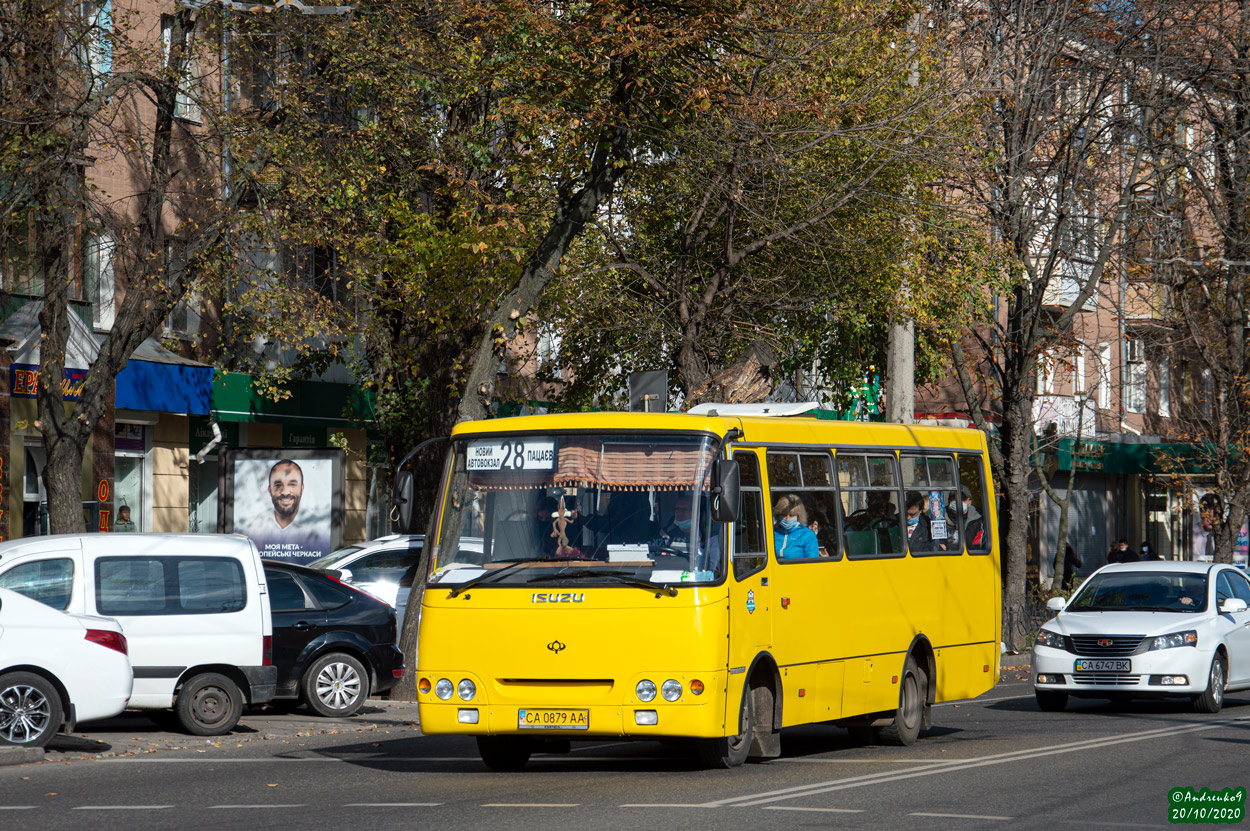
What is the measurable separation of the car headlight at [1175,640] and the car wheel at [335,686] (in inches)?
327

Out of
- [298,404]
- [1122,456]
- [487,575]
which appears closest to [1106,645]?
[487,575]

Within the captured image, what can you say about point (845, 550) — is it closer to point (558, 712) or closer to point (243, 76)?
point (558, 712)

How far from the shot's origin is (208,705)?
15.4 meters

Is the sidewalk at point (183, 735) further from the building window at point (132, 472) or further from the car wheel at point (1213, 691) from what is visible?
the building window at point (132, 472)

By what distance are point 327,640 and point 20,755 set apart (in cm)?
486

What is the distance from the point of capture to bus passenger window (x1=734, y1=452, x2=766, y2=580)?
11.9 metres

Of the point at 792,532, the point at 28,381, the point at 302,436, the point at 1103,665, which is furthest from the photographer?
the point at 302,436

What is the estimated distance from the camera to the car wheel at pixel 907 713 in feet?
47.1

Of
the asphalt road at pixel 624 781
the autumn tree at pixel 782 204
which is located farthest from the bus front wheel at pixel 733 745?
the autumn tree at pixel 782 204

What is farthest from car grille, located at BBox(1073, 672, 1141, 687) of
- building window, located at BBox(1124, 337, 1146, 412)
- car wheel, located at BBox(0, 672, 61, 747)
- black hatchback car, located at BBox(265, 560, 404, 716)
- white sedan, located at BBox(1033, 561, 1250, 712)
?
building window, located at BBox(1124, 337, 1146, 412)

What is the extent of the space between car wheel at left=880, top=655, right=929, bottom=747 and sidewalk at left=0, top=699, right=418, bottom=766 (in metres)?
4.86

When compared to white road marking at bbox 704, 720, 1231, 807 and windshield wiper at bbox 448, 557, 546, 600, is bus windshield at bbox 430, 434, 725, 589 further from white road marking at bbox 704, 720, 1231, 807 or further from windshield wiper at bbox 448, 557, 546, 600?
white road marking at bbox 704, 720, 1231, 807

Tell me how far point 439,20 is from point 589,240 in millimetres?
3865

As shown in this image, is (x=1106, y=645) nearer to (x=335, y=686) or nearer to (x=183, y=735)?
(x=335, y=686)
